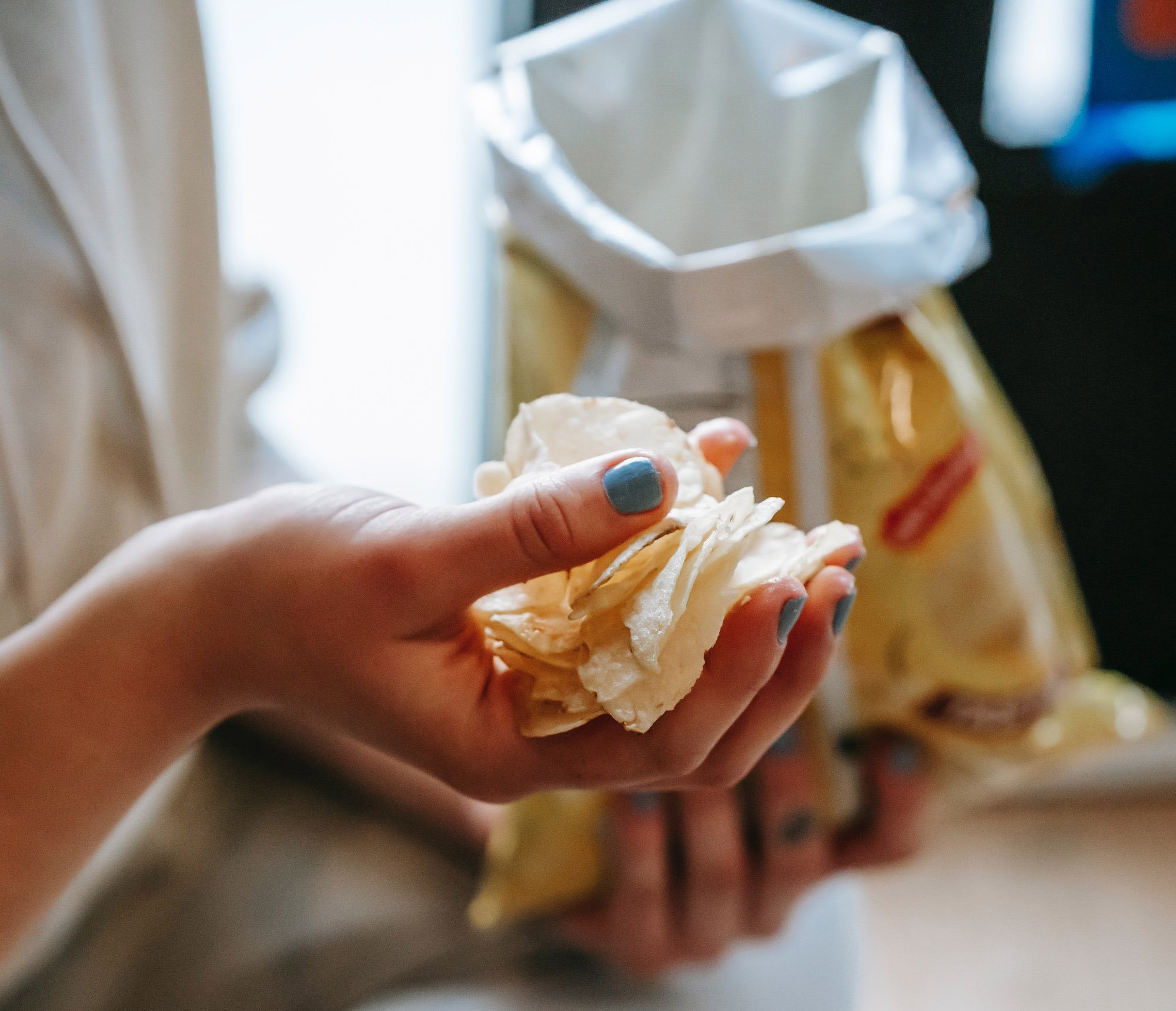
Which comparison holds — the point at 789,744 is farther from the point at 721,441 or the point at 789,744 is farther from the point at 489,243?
the point at 489,243

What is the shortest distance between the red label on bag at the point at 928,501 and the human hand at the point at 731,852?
110 millimetres

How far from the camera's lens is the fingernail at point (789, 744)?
0.47m

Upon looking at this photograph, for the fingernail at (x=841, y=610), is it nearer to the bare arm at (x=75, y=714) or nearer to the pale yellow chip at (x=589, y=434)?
the pale yellow chip at (x=589, y=434)

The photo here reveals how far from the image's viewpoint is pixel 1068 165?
3.18ft

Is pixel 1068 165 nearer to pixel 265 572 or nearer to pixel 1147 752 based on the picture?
pixel 1147 752

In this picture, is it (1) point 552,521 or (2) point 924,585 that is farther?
(2) point 924,585

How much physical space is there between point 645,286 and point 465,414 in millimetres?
383

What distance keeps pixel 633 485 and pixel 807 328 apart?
0.65 ft

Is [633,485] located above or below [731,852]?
above

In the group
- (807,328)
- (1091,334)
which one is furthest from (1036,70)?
(807,328)

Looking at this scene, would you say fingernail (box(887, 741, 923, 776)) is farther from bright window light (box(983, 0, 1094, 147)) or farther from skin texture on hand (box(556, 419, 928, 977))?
bright window light (box(983, 0, 1094, 147))

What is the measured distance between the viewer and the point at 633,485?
0.27 metres

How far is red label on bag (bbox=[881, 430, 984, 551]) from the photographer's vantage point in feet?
1.46

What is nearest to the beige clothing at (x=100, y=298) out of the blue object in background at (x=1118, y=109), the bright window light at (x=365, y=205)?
the bright window light at (x=365, y=205)
